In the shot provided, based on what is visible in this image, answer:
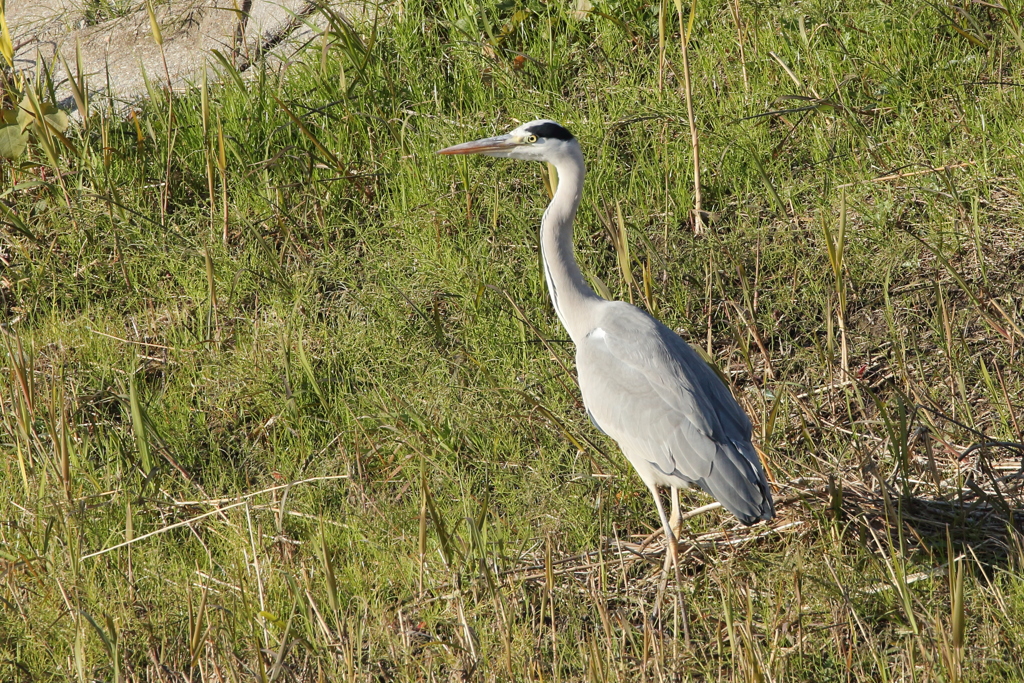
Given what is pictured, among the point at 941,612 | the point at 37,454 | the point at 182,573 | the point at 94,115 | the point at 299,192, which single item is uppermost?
the point at 94,115

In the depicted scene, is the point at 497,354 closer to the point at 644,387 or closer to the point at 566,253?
the point at 566,253

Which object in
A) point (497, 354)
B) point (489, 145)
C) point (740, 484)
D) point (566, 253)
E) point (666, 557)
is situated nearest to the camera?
point (740, 484)

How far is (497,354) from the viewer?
4.07m

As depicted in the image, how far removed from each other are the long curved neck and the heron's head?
36 mm

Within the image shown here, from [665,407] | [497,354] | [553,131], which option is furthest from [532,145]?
[665,407]

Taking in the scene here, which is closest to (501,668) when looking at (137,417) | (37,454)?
(137,417)

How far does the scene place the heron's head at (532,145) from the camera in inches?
141

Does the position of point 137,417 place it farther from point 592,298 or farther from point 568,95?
point 568,95

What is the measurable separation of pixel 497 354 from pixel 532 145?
855mm

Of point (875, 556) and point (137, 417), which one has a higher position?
point (137, 417)

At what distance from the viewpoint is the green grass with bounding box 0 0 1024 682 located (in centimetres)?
300

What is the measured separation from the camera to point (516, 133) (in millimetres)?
3715

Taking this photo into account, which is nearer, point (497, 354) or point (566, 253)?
point (566, 253)

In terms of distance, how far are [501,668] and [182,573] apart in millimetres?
1140
